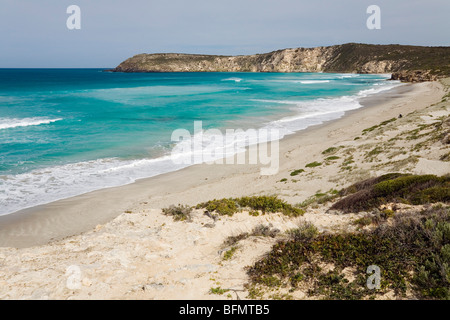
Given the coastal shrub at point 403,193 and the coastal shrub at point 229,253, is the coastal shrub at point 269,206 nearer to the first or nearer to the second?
→ the coastal shrub at point 403,193

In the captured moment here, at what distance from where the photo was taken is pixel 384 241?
18.0 feet

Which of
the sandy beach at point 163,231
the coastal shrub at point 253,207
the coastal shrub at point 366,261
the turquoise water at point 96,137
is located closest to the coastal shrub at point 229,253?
the sandy beach at point 163,231

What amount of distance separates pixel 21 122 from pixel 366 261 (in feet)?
125

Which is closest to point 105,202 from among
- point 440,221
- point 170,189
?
point 170,189

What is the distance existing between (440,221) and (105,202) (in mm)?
13080

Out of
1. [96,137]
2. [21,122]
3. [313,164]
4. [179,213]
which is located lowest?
[179,213]

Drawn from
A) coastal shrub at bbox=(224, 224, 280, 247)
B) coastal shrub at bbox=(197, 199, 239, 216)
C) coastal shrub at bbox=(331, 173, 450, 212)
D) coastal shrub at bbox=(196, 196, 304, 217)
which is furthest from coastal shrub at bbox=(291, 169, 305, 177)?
coastal shrub at bbox=(224, 224, 280, 247)

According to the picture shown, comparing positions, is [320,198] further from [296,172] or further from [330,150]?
[330,150]

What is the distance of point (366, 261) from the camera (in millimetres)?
5133

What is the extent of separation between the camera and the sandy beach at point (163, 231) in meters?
5.59

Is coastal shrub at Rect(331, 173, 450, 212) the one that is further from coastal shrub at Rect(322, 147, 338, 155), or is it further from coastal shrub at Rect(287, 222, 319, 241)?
coastal shrub at Rect(322, 147, 338, 155)

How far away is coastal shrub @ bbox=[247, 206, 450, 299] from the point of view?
15.0 ft

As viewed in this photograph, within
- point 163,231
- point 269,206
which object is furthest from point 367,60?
point 163,231
